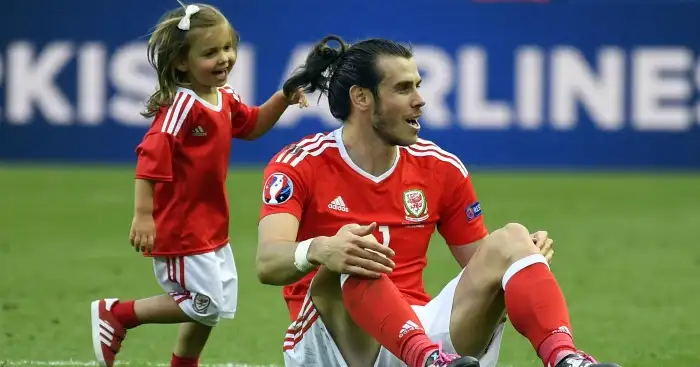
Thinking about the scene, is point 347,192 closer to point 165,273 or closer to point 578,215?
point 165,273

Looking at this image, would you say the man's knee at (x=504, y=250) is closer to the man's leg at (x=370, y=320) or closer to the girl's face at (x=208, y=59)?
the man's leg at (x=370, y=320)

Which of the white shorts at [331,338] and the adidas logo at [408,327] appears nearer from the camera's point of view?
the adidas logo at [408,327]

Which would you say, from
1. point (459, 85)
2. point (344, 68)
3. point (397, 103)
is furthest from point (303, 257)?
point (459, 85)

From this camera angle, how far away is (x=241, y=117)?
622cm

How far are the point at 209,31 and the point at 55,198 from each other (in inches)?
A: 286

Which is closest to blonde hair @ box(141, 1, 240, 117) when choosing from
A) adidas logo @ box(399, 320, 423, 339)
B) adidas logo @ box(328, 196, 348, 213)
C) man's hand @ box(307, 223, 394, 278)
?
adidas logo @ box(328, 196, 348, 213)

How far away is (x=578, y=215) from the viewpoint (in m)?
11.9

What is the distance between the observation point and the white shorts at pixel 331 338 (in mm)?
4699

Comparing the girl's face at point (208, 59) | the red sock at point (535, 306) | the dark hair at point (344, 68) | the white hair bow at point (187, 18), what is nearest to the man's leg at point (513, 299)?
the red sock at point (535, 306)

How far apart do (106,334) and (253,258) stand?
3789 mm

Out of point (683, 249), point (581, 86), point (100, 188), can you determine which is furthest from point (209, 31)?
point (581, 86)

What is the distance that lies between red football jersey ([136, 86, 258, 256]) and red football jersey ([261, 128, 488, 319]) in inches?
35.9

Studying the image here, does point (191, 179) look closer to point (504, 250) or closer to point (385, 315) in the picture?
point (385, 315)

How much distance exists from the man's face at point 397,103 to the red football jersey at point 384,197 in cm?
16
